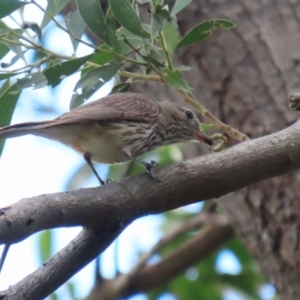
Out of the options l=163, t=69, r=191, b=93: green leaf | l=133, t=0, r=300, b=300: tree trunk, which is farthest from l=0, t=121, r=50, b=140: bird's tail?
l=133, t=0, r=300, b=300: tree trunk

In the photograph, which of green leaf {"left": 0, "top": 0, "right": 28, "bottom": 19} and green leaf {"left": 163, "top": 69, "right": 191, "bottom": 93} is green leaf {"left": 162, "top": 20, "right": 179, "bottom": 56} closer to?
green leaf {"left": 163, "top": 69, "right": 191, "bottom": 93}

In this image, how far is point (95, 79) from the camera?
1.93m

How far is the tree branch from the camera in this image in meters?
1.57

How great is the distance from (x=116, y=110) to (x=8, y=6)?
0.75 meters

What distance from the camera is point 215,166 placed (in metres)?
1.78

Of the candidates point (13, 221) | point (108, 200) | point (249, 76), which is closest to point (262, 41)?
point (249, 76)

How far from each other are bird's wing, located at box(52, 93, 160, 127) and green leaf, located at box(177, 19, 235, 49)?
0.49m

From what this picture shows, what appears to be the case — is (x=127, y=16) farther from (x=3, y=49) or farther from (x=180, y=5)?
(x=3, y=49)

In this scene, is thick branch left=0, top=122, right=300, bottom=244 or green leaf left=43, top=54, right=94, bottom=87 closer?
thick branch left=0, top=122, right=300, bottom=244

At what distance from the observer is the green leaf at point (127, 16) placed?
1.84 meters

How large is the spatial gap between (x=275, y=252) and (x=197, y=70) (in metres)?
0.88

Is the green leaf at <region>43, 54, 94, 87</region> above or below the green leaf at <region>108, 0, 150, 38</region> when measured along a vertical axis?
below

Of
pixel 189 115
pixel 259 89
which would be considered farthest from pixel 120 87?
pixel 259 89

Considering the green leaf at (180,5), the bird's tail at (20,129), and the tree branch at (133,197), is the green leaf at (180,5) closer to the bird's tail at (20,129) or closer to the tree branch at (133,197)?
the tree branch at (133,197)
